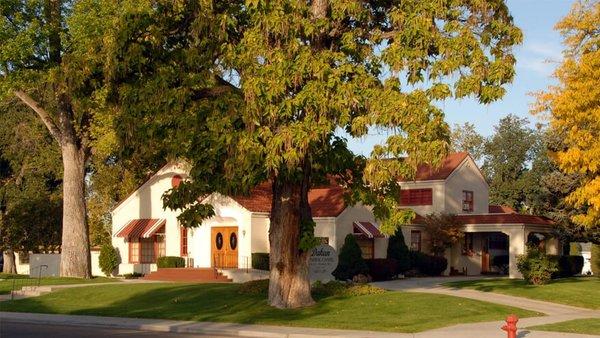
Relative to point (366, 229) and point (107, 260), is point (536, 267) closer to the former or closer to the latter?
point (366, 229)

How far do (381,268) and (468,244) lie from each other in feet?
35.5

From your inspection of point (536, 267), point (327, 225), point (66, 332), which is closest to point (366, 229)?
point (327, 225)

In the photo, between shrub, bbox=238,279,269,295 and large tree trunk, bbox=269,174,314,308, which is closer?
large tree trunk, bbox=269,174,314,308

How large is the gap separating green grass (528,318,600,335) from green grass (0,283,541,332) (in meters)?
2.05

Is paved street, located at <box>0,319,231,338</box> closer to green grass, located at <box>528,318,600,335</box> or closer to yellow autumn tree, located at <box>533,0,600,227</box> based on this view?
green grass, located at <box>528,318,600,335</box>

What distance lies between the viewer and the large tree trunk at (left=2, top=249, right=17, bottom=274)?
6156 centimetres

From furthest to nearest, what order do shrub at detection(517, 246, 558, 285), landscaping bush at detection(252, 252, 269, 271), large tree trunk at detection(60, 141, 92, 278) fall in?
large tree trunk at detection(60, 141, 92, 278) < landscaping bush at detection(252, 252, 269, 271) < shrub at detection(517, 246, 558, 285)

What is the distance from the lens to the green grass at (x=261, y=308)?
22.5m

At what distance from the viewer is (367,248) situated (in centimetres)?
4178

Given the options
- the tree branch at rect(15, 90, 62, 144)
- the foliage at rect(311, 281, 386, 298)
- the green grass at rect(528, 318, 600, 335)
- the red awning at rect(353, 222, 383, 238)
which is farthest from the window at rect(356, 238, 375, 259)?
the green grass at rect(528, 318, 600, 335)

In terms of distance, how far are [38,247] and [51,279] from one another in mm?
18647

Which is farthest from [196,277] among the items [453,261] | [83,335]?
[83,335]

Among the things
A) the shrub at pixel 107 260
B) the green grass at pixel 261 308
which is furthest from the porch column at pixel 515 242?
the shrub at pixel 107 260

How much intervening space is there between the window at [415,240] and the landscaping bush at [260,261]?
29.4ft
